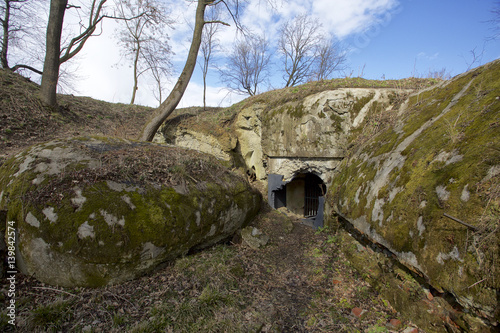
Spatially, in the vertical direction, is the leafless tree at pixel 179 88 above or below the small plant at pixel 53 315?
above

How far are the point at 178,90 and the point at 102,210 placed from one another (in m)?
7.02

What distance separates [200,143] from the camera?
10.3 metres

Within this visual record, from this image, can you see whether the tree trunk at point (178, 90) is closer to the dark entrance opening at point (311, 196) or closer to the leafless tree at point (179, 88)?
the leafless tree at point (179, 88)

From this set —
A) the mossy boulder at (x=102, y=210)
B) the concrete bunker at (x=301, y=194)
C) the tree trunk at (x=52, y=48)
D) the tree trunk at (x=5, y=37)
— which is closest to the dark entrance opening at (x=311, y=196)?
the concrete bunker at (x=301, y=194)

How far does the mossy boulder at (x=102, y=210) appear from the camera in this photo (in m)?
2.66

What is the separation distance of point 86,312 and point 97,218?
97cm

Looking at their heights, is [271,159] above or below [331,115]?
below

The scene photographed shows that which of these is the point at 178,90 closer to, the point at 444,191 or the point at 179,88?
the point at 179,88

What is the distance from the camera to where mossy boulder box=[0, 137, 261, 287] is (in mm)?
2660

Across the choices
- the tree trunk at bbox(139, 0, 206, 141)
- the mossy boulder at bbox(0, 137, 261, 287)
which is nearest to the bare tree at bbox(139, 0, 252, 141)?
the tree trunk at bbox(139, 0, 206, 141)

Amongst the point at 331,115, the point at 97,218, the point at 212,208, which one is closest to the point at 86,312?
the point at 97,218

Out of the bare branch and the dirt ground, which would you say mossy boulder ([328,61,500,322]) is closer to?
the dirt ground

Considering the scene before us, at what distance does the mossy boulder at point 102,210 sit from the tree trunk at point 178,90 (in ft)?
16.3

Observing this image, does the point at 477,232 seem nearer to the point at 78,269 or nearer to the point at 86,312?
the point at 86,312
